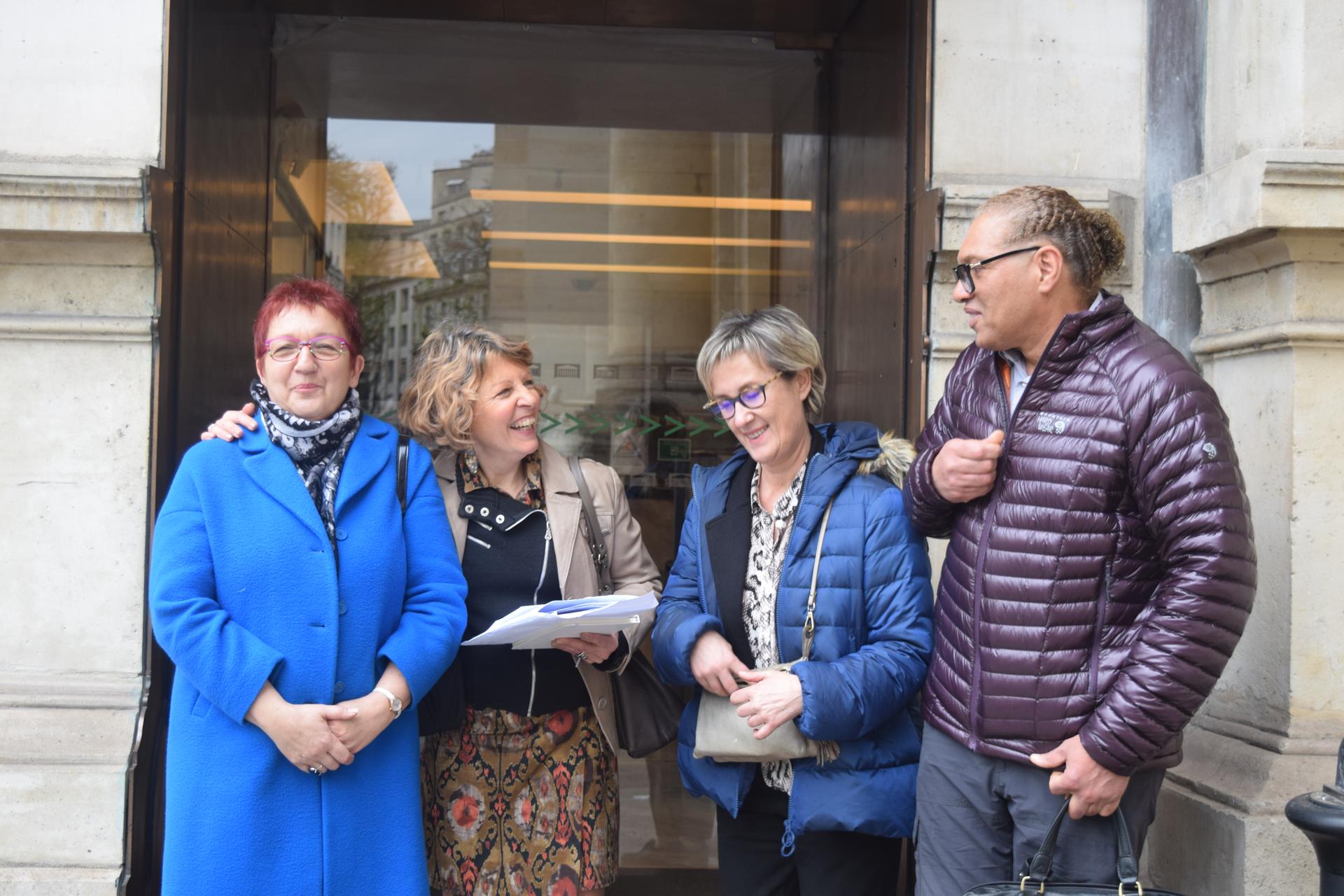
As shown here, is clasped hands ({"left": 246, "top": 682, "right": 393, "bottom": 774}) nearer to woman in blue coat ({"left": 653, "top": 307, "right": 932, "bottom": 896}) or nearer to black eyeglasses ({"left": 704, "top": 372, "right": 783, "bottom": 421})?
woman in blue coat ({"left": 653, "top": 307, "right": 932, "bottom": 896})

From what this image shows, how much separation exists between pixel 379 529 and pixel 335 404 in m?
0.32

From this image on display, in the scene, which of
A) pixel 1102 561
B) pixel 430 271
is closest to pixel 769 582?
pixel 1102 561

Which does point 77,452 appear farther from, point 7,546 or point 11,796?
point 11,796

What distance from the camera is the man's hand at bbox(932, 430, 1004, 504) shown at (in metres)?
2.37

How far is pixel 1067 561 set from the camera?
7.46 ft

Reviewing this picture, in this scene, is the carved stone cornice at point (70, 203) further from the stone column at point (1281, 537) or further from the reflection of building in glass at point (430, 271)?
the stone column at point (1281, 537)

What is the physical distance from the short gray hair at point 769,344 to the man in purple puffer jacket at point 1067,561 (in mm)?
444

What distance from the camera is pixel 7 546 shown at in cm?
330

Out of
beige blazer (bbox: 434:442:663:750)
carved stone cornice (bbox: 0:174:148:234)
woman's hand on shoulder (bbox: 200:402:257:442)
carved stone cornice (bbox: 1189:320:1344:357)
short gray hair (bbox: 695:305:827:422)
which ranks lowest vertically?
beige blazer (bbox: 434:442:663:750)

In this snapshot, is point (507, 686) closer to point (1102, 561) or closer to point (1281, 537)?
point (1102, 561)

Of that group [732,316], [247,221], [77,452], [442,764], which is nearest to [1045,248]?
[732,316]

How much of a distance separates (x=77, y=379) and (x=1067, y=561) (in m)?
2.76

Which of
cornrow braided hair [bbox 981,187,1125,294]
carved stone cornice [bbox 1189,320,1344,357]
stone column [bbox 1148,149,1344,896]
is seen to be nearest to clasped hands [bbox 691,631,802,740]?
cornrow braided hair [bbox 981,187,1125,294]

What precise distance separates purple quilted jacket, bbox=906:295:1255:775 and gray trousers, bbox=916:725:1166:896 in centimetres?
7
